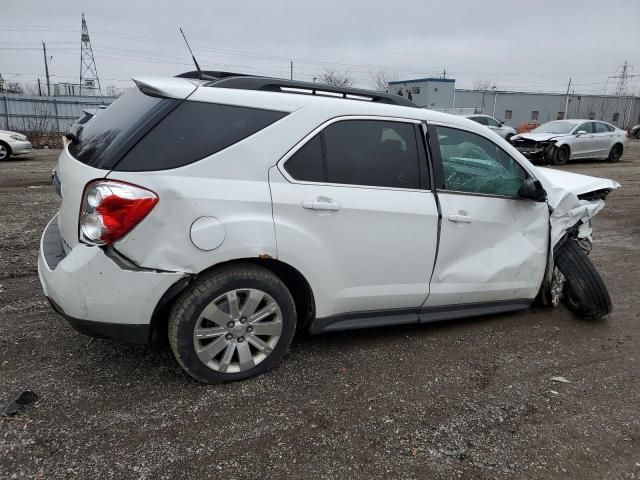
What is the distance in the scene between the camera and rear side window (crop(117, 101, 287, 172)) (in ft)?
8.75

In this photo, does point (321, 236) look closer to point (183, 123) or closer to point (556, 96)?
point (183, 123)

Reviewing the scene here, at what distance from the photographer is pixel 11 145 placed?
14.0 metres

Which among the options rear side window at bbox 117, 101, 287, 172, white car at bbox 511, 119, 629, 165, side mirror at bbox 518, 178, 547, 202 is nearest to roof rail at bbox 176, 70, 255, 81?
rear side window at bbox 117, 101, 287, 172

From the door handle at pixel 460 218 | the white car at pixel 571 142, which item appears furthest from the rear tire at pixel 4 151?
the white car at pixel 571 142

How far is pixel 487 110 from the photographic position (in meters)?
49.9

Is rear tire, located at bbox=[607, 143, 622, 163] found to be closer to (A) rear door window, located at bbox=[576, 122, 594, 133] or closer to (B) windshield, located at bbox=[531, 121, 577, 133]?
(A) rear door window, located at bbox=[576, 122, 594, 133]

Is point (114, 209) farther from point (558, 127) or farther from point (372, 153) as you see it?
point (558, 127)

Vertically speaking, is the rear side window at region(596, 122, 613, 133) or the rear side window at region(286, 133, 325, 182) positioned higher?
the rear side window at region(286, 133, 325, 182)

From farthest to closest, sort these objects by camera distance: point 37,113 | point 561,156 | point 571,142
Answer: point 37,113, point 571,142, point 561,156

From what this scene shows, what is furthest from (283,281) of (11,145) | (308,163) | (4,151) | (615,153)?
(615,153)

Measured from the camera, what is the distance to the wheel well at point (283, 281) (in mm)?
2730

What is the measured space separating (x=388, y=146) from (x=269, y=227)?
40.2 inches

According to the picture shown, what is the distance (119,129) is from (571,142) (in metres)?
17.2

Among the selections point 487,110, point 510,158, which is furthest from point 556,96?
point 510,158
